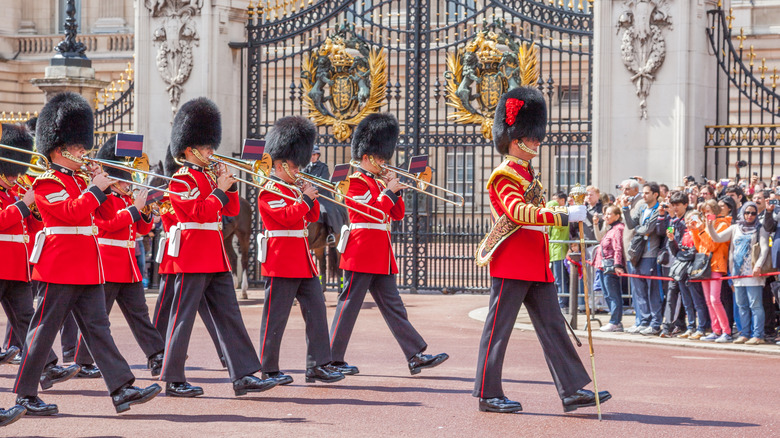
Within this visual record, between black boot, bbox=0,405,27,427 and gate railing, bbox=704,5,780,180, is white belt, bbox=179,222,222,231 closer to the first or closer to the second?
black boot, bbox=0,405,27,427

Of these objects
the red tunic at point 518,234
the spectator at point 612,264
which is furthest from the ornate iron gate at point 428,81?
the red tunic at point 518,234

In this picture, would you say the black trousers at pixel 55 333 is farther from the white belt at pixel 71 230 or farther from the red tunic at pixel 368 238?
the red tunic at pixel 368 238

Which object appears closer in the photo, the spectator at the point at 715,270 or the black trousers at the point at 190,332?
the black trousers at the point at 190,332

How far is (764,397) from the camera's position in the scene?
6938 mm

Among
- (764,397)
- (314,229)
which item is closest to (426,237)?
(314,229)

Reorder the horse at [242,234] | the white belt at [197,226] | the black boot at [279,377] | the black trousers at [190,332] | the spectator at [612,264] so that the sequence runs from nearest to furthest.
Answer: the black trousers at [190,332], the white belt at [197,226], the black boot at [279,377], the spectator at [612,264], the horse at [242,234]

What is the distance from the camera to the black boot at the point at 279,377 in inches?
277

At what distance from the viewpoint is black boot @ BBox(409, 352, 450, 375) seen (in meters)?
7.49

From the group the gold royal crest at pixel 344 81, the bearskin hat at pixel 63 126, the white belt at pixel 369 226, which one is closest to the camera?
the bearskin hat at pixel 63 126

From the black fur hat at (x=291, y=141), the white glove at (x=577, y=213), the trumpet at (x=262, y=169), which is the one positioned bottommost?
the white glove at (x=577, y=213)

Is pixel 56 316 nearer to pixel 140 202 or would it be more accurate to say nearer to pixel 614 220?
pixel 140 202

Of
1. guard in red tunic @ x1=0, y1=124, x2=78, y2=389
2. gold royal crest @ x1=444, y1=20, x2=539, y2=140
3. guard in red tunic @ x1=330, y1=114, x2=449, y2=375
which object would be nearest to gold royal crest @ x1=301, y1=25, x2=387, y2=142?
gold royal crest @ x1=444, y1=20, x2=539, y2=140

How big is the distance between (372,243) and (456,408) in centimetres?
153

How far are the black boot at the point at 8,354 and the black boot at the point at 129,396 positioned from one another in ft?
6.62
